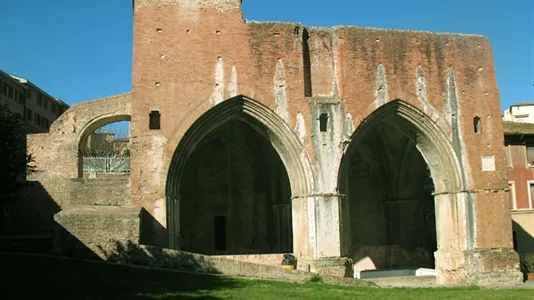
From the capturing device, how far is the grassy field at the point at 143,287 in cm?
999

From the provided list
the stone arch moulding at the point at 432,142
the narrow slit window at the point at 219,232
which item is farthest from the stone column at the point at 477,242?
the narrow slit window at the point at 219,232

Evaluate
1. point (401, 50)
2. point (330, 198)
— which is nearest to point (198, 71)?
point (330, 198)

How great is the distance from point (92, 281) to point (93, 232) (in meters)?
2.36

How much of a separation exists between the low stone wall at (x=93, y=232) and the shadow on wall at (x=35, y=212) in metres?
5.40

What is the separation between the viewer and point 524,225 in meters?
25.7

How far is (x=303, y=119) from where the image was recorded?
645 inches

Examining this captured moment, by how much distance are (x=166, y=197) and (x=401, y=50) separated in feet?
26.2

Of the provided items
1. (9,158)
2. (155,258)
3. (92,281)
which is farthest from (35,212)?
(9,158)

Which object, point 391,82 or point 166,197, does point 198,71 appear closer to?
point 166,197

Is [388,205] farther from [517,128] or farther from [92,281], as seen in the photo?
[92,281]

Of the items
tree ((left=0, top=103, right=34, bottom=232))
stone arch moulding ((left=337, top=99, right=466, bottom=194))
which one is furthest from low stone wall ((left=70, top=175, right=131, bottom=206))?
stone arch moulding ((left=337, top=99, right=466, bottom=194))

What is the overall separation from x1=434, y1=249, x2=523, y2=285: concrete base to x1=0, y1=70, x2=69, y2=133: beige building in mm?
29499

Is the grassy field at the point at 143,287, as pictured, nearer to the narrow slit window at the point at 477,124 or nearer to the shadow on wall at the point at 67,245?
the shadow on wall at the point at 67,245

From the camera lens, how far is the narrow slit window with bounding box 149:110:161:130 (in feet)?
51.5
